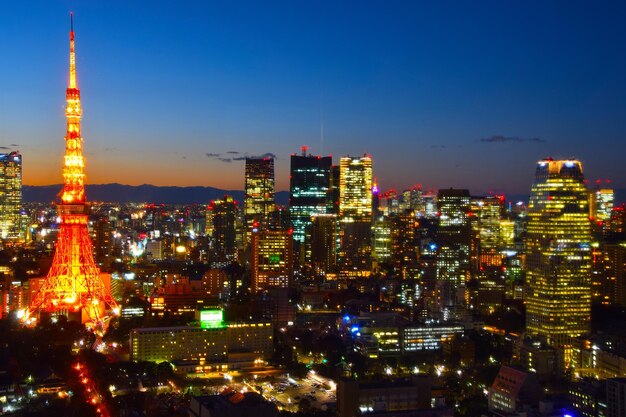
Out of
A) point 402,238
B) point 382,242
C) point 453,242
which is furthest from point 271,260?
point 382,242

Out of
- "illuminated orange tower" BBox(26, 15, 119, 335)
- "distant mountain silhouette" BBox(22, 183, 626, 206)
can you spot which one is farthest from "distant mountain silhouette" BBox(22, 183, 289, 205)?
"illuminated orange tower" BBox(26, 15, 119, 335)

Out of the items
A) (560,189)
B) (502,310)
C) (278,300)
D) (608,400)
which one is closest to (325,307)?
(278,300)

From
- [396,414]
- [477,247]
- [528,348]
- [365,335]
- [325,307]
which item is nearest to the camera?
[396,414]

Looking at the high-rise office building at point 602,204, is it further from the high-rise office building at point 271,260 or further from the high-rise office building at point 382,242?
the high-rise office building at point 271,260

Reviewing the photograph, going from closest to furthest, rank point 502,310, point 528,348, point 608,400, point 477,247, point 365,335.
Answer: point 608,400 < point 528,348 < point 365,335 < point 502,310 < point 477,247

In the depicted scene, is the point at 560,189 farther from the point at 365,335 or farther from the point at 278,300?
the point at 278,300

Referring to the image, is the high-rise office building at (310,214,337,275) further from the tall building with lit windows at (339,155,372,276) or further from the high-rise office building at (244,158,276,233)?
the high-rise office building at (244,158,276,233)

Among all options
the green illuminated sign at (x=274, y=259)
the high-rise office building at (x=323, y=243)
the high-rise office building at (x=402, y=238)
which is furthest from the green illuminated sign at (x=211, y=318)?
the high-rise office building at (x=323, y=243)
